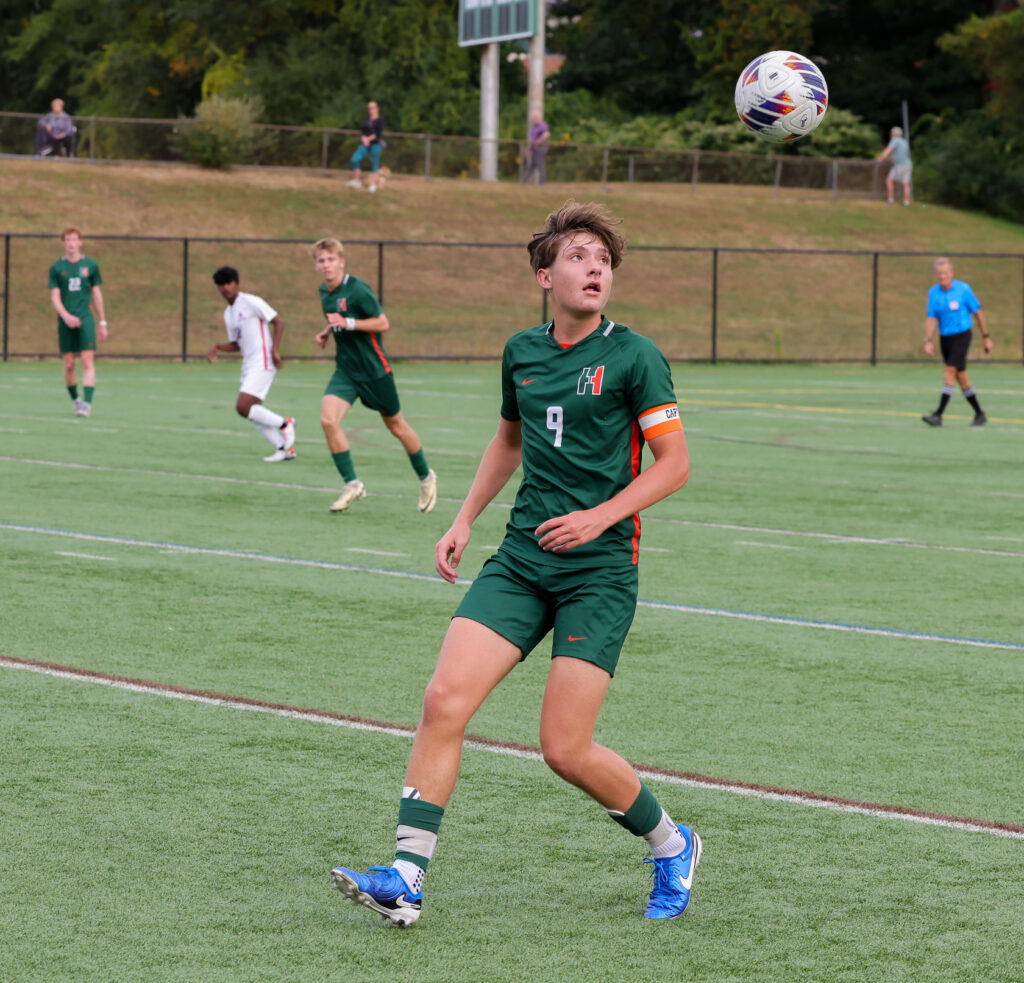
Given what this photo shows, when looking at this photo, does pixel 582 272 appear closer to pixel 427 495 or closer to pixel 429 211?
pixel 427 495

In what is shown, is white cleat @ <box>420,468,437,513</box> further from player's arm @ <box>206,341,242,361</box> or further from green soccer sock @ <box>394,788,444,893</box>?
green soccer sock @ <box>394,788,444,893</box>

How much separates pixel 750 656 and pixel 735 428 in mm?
13374

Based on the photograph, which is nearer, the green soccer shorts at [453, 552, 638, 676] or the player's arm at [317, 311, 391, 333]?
the green soccer shorts at [453, 552, 638, 676]

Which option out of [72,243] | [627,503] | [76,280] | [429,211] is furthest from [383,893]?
[429,211]

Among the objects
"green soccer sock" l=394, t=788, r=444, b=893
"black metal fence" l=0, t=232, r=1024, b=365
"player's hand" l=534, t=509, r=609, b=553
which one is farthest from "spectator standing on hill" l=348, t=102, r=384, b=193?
"green soccer sock" l=394, t=788, r=444, b=893

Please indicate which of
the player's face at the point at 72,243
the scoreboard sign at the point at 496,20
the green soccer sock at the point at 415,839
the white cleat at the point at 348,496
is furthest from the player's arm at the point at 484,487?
the scoreboard sign at the point at 496,20

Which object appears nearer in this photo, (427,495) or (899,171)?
(427,495)

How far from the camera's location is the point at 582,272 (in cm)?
460

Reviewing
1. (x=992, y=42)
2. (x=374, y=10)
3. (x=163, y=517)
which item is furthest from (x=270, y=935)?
(x=374, y=10)

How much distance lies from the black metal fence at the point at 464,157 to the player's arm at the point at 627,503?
144 ft

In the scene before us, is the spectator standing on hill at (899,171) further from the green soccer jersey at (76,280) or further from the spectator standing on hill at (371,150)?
the green soccer jersey at (76,280)

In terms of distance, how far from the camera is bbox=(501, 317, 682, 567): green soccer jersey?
464 centimetres

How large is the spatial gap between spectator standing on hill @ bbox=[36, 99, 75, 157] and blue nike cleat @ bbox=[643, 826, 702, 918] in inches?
1729

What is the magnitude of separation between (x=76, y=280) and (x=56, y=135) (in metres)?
26.5
